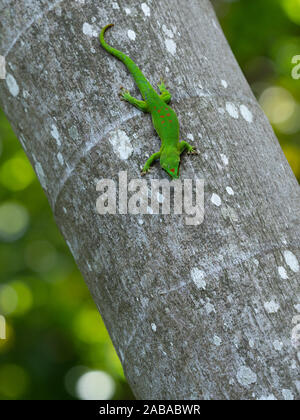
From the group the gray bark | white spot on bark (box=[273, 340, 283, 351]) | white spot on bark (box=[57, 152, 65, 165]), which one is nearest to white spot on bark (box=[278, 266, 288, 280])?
the gray bark

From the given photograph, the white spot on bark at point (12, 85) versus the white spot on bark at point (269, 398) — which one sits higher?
the white spot on bark at point (12, 85)

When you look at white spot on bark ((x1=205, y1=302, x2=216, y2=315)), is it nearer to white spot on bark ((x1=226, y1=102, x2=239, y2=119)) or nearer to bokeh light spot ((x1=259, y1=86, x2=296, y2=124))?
white spot on bark ((x1=226, y1=102, x2=239, y2=119))

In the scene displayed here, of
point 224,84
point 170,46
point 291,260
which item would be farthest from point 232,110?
point 291,260

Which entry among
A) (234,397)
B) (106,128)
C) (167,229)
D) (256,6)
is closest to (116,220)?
(167,229)

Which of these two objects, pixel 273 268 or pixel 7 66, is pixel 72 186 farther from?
pixel 273 268

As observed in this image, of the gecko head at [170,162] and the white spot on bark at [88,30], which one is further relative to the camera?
the white spot on bark at [88,30]

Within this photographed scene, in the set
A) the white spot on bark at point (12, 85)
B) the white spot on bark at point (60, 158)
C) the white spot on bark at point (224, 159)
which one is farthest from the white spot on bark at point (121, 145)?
the white spot on bark at point (12, 85)

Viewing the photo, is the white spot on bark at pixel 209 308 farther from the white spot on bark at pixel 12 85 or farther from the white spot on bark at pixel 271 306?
the white spot on bark at pixel 12 85
